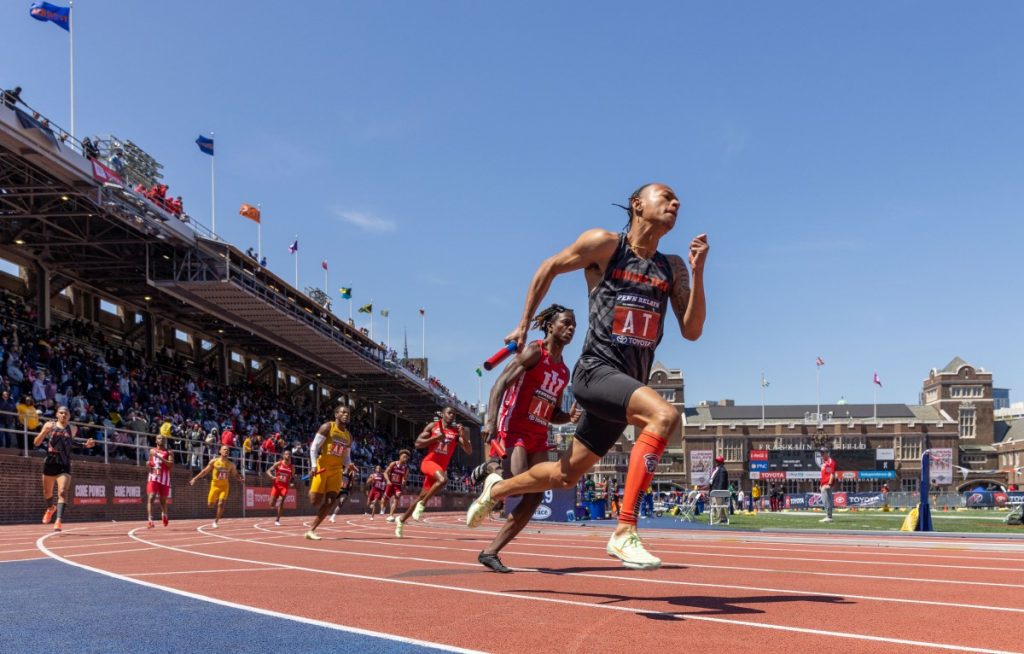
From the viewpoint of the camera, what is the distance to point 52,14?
1021 inches

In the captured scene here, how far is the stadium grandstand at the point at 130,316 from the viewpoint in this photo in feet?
76.6

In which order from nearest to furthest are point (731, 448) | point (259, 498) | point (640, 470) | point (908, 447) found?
1. point (640, 470)
2. point (259, 498)
3. point (908, 447)
4. point (731, 448)

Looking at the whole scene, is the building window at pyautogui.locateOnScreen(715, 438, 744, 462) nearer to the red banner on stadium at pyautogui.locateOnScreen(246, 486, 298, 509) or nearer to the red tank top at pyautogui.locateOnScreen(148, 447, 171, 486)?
the red banner on stadium at pyautogui.locateOnScreen(246, 486, 298, 509)

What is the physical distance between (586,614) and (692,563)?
13.4 ft

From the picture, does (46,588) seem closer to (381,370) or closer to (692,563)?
(692,563)

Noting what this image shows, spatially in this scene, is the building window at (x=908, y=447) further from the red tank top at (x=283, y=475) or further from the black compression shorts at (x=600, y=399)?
the black compression shorts at (x=600, y=399)

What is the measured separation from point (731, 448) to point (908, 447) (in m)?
23.6

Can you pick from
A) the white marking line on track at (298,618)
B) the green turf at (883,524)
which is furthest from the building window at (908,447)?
the white marking line on track at (298,618)

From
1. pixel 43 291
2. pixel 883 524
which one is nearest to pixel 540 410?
pixel 883 524

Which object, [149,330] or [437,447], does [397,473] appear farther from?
[149,330]

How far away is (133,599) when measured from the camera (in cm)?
519

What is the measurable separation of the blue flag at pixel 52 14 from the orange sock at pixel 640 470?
26365 mm

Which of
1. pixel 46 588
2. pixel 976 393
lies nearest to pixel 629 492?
pixel 46 588

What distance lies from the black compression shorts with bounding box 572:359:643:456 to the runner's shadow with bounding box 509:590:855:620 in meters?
0.83
